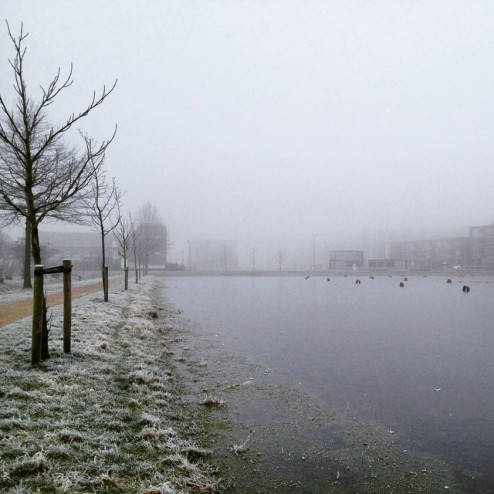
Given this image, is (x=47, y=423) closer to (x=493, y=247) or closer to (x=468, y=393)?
(x=468, y=393)

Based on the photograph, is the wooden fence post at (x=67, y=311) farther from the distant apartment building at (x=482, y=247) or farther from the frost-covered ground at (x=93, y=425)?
the distant apartment building at (x=482, y=247)

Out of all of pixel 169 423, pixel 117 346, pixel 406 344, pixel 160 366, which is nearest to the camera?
pixel 169 423

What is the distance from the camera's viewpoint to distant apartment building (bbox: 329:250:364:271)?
120 metres

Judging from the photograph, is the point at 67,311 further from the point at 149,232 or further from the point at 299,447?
the point at 149,232

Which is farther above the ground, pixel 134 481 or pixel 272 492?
pixel 134 481

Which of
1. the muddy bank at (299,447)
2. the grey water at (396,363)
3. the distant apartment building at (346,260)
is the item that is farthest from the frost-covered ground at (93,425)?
the distant apartment building at (346,260)

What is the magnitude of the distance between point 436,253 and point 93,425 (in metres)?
139

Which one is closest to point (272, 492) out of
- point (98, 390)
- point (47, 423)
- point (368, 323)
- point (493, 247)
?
point (47, 423)

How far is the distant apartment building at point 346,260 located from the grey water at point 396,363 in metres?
100

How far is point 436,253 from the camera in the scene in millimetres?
129125

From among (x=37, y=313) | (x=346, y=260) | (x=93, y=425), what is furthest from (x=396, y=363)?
(x=346, y=260)

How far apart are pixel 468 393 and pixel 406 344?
4.75 m

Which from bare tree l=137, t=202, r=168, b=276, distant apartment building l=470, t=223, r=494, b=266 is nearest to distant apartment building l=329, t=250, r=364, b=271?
distant apartment building l=470, t=223, r=494, b=266

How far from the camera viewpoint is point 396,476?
4.89m
